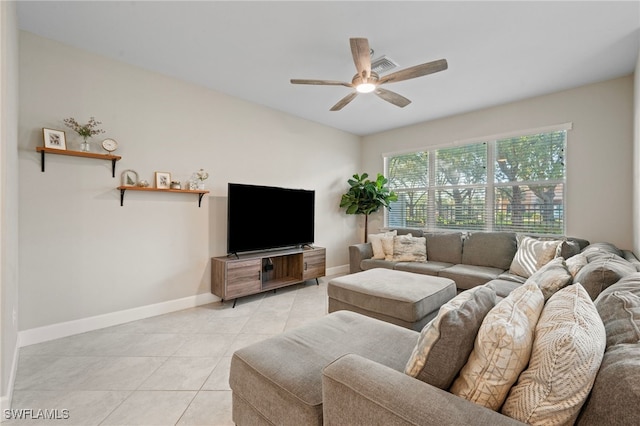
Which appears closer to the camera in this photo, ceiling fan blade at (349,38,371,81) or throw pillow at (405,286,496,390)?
throw pillow at (405,286,496,390)

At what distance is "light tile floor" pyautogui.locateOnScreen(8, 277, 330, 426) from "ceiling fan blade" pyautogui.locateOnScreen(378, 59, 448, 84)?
97.5 inches

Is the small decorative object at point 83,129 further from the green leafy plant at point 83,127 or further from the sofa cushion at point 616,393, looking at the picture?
the sofa cushion at point 616,393

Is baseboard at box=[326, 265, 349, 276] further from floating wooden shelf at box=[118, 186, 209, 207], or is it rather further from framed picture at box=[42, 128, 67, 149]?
framed picture at box=[42, 128, 67, 149]

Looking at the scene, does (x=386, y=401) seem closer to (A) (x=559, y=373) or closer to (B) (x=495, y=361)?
(B) (x=495, y=361)

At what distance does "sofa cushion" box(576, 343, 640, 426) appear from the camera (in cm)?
65

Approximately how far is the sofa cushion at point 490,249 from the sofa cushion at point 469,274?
145 mm

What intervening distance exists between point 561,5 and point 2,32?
3.59 meters

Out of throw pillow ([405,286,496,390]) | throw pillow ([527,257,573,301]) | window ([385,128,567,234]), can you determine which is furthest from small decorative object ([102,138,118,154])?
window ([385,128,567,234])

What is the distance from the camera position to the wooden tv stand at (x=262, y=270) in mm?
3318

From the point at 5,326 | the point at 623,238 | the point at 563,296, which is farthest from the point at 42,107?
the point at 623,238

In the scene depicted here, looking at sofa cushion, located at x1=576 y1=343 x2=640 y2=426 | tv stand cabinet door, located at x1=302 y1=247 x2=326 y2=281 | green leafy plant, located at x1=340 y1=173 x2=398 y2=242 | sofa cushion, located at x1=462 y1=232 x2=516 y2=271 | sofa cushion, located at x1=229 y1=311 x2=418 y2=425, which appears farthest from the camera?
green leafy plant, located at x1=340 y1=173 x2=398 y2=242

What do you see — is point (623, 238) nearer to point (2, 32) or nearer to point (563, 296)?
point (563, 296)

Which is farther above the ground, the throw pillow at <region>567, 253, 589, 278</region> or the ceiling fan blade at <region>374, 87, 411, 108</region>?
the ceiling fan blade at <region>374, 87, 411, 108</region>

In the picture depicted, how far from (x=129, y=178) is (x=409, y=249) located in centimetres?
360
